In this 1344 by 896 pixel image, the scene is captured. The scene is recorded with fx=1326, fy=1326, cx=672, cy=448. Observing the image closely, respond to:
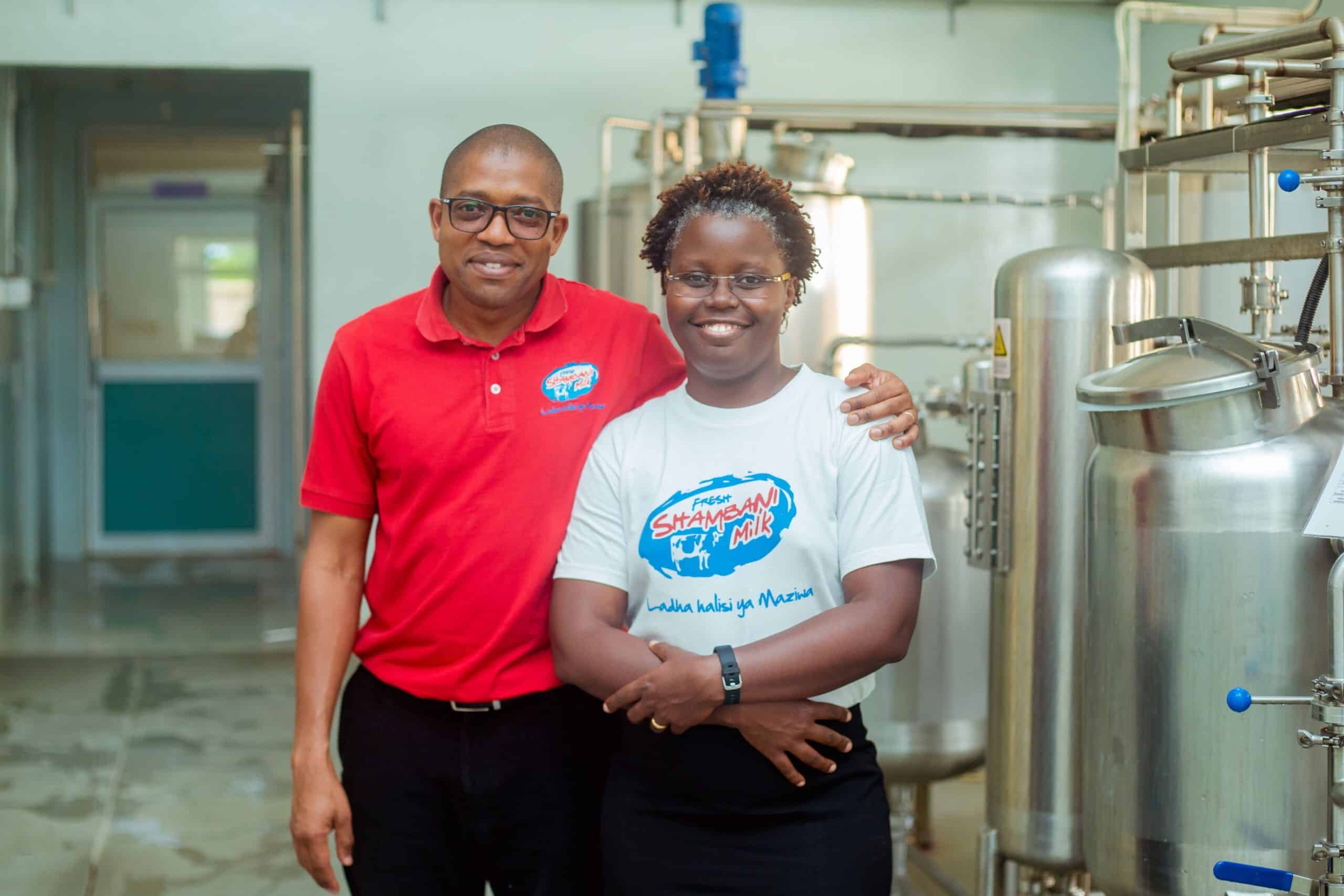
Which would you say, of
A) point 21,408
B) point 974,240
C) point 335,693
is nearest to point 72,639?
point 21,408

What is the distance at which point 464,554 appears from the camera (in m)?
1.62

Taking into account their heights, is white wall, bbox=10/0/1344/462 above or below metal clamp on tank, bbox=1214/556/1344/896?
above

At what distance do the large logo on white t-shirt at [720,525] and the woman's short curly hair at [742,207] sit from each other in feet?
0.89

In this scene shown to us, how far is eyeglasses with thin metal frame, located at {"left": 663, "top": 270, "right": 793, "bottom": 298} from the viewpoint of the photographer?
4.92 ft

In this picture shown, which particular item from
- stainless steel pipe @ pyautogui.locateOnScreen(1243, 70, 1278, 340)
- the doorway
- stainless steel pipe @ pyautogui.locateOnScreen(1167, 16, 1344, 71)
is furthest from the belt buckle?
the doorway

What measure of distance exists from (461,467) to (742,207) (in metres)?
0.46

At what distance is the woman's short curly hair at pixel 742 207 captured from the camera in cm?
153

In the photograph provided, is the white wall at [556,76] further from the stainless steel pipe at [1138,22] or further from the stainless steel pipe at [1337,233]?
the stainless steel pipe at [1337,233]

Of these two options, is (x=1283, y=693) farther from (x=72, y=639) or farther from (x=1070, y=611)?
(x=72, y=639)

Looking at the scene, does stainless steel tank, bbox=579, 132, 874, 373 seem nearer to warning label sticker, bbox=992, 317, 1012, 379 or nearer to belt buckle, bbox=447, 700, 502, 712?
warning label sticker, bbox=992, 317, 1012, 379

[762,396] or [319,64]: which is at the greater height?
[319,64]

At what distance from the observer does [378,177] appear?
520 centimetres

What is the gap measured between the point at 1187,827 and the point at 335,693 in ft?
3.62

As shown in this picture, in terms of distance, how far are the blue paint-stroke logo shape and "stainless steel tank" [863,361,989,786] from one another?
1369mm
